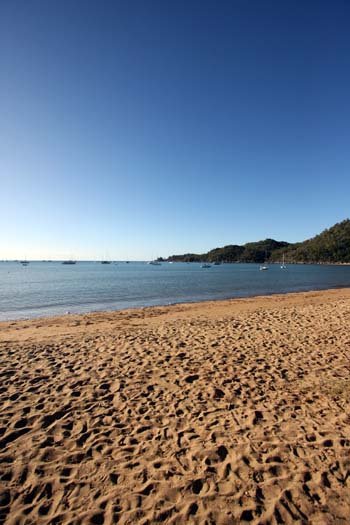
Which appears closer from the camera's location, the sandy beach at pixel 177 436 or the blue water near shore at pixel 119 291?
the sandy beach at pixel 177 436

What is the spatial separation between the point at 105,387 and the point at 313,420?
469cm

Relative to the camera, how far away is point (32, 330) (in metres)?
14.2

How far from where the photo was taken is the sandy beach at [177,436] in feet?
11.3

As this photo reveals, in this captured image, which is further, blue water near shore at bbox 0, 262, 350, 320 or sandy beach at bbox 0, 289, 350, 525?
blue water near shore at bbox 0, 262, 350, 320

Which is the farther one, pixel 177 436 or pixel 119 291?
pixel 119 291

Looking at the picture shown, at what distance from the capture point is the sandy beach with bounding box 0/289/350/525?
3443 millimetres

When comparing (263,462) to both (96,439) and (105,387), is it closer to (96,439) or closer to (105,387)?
(96,439)

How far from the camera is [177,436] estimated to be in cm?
471

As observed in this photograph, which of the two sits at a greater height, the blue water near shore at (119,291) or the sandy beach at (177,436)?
the sandy beach at (177,436)

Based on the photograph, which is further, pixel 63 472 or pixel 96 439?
pixel 96 439

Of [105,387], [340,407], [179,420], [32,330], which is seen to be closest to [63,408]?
[105,387]

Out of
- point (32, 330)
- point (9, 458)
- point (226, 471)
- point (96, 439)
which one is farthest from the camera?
point (32, 330)

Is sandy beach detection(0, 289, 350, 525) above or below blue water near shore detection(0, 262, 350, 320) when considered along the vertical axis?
above

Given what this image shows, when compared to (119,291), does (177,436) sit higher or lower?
higher
